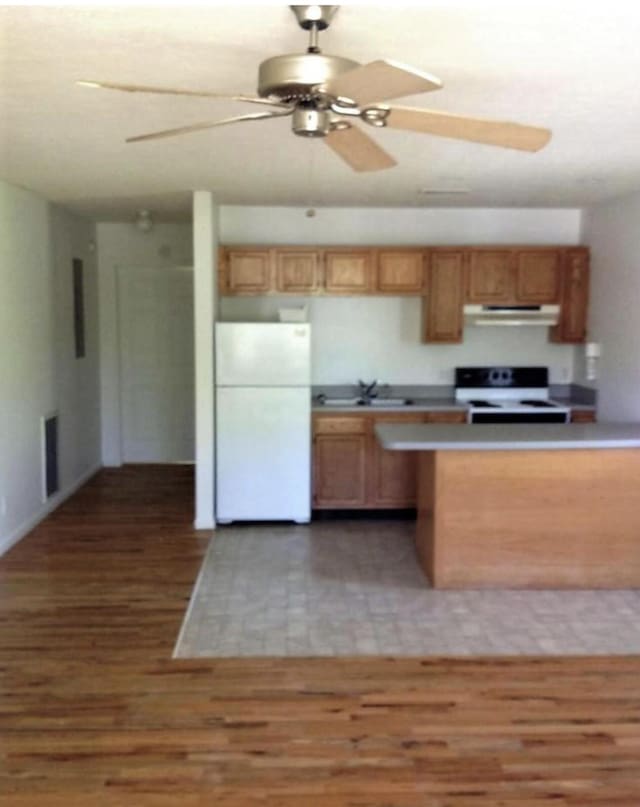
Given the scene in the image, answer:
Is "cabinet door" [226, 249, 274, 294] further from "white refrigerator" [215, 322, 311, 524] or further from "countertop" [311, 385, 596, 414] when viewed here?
"countertop" [311, 385, 596, 414]

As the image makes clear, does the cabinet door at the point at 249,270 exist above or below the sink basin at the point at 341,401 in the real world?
above

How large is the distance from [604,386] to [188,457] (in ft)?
13.4

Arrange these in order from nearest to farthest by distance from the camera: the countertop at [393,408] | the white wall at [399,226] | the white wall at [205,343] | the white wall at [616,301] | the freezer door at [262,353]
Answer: the white wall at [616,301] → the white wall at [205,343] → the freezer door at [262,353] → the countertop at [393,408] → the white wall at [399,226]

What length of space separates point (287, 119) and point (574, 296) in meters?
3.54

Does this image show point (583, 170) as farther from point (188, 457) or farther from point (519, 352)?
point (188, 457)

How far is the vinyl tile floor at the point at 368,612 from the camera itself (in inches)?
147

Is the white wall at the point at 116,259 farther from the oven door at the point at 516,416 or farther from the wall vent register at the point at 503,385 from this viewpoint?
the oven door at the point at 516,416

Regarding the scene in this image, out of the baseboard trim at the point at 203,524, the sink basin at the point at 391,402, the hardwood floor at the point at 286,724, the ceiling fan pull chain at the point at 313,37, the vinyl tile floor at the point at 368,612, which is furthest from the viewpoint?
the sink basin at the point at 391,402

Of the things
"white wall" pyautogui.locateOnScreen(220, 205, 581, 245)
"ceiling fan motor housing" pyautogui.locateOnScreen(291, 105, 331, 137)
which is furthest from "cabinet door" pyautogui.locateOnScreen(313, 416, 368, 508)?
"ceiling fan motor housing" pyautogui.locateOnScreen(291, 105, 331, 137)

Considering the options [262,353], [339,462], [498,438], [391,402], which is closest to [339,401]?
[391,402]

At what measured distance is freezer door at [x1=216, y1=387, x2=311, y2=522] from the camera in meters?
5.59

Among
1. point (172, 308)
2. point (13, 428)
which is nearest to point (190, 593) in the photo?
point (13, 428)

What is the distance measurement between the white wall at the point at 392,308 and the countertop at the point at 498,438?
1.73 metres

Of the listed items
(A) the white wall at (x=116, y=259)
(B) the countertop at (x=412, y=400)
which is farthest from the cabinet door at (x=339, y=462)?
(A) the white wall at (x=116, y=259)
